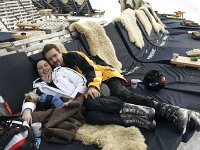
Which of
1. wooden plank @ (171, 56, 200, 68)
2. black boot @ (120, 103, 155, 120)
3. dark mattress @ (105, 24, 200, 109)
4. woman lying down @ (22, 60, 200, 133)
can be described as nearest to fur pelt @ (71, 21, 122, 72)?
dark mattress @ (105, 24, 200, 109)

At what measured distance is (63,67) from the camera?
239 centimetres

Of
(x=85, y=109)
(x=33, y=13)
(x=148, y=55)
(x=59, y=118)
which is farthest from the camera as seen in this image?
(x=33, y=13)

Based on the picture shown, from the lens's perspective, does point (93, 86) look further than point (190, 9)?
No

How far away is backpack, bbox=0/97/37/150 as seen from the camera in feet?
5.17

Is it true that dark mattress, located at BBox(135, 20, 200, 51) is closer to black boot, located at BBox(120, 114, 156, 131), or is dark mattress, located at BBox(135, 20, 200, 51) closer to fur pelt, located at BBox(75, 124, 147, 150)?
black boot, located at BBox(120, 114, 156, 131)

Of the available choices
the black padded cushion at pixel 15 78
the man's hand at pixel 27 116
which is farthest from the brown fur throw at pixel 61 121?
the black padded cushion at pixel 15 78

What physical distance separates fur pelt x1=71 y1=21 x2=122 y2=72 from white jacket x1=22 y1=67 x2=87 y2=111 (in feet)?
2.63

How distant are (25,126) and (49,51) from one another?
0.87 metres

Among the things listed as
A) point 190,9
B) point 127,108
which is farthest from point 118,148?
point 190,9

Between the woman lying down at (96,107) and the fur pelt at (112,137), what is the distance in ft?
0.25

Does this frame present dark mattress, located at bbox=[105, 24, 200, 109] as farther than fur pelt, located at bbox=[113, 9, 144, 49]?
No

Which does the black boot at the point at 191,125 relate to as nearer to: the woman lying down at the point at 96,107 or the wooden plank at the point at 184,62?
the woman lying down at the point at 96,107

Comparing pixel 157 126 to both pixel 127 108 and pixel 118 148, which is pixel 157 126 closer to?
pixel 127 108

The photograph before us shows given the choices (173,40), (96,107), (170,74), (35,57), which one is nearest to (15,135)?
(96,107)
